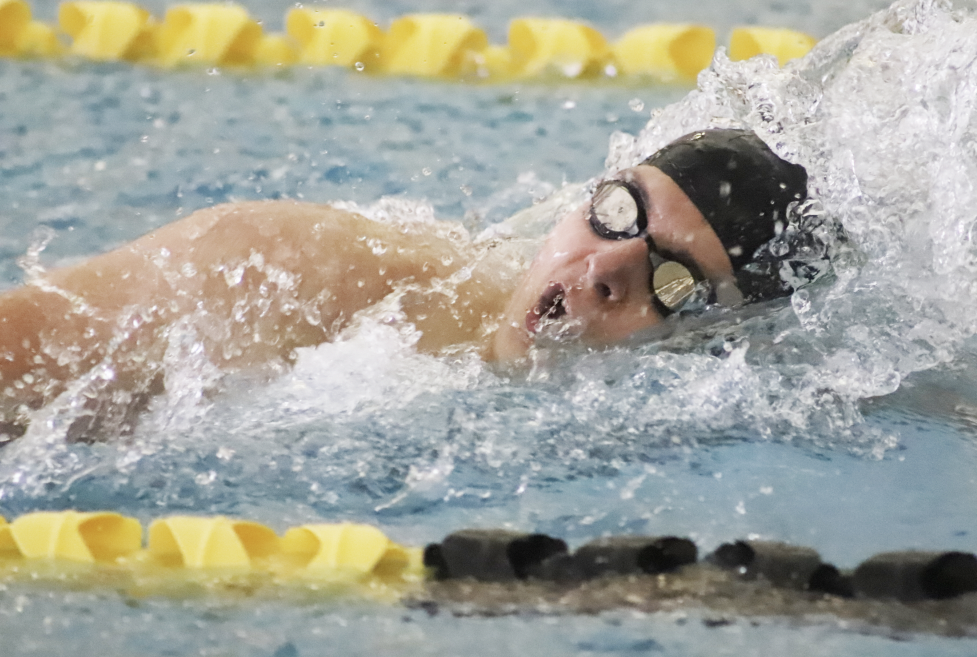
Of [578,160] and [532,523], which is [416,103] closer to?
[578,160]

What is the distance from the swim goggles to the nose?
1 centimetres

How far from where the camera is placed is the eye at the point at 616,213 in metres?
1.79

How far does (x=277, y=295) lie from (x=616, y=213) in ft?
1.97

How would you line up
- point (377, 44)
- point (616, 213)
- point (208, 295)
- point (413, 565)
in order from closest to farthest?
point (413, 565), point (208, 295), point (616, 213), point (377, 44)

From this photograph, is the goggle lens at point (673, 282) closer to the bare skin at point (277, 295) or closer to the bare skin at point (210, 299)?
the bare skin at point (277, 295)

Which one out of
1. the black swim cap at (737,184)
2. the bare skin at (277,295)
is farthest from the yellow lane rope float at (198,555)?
the black swim cap at (737,184)

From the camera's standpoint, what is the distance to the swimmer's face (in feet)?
5.85

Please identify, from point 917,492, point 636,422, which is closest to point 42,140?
point 636,422

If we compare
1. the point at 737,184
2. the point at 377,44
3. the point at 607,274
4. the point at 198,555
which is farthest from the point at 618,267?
the point at 377,44

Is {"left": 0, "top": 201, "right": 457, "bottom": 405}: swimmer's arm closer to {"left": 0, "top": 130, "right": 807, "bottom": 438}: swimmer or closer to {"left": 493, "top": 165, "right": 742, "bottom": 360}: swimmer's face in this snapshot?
{"left": 0, "top": 130, "right": 807, "bottom": 438}: swimmer

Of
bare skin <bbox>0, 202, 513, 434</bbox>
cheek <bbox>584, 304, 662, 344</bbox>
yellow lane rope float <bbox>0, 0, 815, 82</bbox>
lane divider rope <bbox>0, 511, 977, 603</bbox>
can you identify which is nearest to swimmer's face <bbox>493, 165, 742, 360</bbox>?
cheek <bbox>584, 304, 662, 344</bbox>

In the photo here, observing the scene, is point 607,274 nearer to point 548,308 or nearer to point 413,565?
point 548,308

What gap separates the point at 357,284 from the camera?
1801 mm

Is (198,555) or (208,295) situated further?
(208,295)
